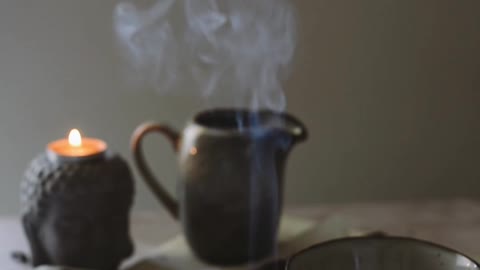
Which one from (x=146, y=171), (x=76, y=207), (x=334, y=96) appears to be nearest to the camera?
(x=76, y=207)

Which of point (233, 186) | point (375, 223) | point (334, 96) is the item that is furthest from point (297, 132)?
point (334, 96)

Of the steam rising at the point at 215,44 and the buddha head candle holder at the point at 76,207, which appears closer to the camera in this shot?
the buddha head candle holder at the point at 76,207

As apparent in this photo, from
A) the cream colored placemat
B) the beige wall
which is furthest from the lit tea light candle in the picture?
the beige wall

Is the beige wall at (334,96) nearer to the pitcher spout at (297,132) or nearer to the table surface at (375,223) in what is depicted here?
the table surface at (375,223)

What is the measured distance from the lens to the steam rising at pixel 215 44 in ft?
2.84

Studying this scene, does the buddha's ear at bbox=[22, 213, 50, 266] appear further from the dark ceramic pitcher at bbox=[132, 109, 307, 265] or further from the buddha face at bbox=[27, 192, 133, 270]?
the dark ceramic pitcher at bbox=[132, 109, 307, 265]

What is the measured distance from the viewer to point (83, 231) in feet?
2.42

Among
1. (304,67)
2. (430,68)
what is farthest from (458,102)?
(304,67)

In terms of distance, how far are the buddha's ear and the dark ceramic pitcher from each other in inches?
6.1

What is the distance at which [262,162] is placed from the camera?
0.76 metres

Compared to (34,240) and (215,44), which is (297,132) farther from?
(34,240)

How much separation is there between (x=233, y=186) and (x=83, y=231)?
0.54ft

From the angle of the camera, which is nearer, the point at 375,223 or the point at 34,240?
the point at 34,240

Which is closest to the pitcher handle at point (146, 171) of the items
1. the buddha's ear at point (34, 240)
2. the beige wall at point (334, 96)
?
the buddha's ear at point (34, 240)
